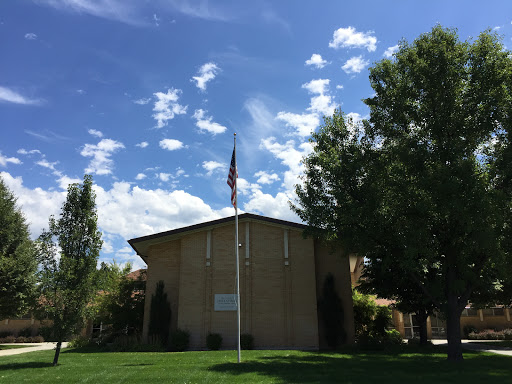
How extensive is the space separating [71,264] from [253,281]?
1170 cm

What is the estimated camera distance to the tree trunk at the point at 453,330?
49.8ft

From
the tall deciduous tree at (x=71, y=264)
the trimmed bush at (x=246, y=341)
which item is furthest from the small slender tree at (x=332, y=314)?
the tall deciduous tree at (x=71, y=264)

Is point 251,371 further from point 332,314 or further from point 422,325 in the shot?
point 422,325

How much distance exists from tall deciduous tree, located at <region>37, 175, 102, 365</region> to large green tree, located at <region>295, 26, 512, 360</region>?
423 inches

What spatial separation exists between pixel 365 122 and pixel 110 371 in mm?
15206

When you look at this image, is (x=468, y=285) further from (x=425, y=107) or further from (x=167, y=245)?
(x=167, y=245)

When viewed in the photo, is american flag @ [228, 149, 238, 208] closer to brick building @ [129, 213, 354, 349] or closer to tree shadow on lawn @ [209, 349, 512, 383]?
tree shadow on lawn @ [209, 349, 512, 383]

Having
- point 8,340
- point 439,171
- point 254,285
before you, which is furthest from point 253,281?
point 8,340

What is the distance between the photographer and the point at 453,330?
50.6ft

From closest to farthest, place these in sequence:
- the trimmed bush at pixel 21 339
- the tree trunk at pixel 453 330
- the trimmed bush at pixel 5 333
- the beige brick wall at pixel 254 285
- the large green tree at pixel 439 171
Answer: the large green tree at pixel 439 171 < the tree trunk at pixel 453 330 < the beige brick wall at pixel 254 285 < the trimmed bush at pixel 21 339 < the trimmed bush at pixel 5 333

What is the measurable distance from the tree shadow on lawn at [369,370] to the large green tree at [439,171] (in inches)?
77.3

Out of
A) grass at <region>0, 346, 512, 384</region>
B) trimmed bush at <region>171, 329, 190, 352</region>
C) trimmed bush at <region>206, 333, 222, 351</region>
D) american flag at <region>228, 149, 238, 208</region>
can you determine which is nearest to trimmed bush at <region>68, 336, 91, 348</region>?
trimmed bush at <region>171, 329, 190, 352</region>

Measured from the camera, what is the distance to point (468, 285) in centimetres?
1590

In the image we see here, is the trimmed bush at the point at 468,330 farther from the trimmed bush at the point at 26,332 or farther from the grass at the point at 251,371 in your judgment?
the trimmed bush at the point at 26,332
